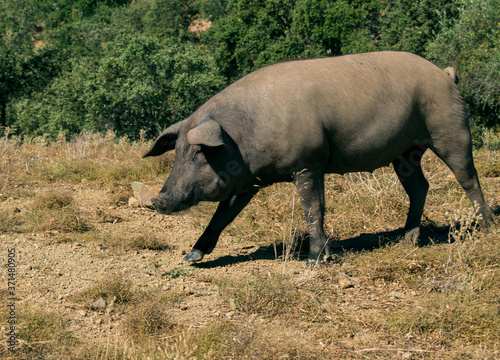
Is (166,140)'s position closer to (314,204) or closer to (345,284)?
(314,204)

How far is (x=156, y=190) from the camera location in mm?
7973

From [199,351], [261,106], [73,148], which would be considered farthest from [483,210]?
[73,148]

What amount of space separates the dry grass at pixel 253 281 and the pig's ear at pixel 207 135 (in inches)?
39.1

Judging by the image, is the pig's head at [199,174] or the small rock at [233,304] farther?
the pig's head at [199,174]

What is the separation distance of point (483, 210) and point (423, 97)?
5.31 feet

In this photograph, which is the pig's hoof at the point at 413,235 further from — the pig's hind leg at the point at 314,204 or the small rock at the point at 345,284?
the small rock at the point at 345,284

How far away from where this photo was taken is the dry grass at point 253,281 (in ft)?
13.0

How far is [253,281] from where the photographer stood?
16.5 ft

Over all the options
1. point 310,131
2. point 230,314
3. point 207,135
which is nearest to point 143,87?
point 207,135

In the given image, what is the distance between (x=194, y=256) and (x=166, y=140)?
4.39 feet

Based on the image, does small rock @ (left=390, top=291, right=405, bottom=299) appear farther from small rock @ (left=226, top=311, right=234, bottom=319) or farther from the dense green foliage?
the dense green foliage

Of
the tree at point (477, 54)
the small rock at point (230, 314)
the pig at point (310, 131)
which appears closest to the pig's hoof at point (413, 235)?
the pig at point (310, 131)

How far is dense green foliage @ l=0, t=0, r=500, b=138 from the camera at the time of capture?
54.8 ft

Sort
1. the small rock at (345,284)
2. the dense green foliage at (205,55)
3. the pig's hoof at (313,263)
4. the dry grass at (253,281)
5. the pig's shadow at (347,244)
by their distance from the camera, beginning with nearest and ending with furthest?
1. the dry grass at (253,281)
2. the small rock at (345,284)
3. the pig's hoof at (313,263)
4. the pig's shadow at (347,244)
5. the dense green foliage at (205,55)
